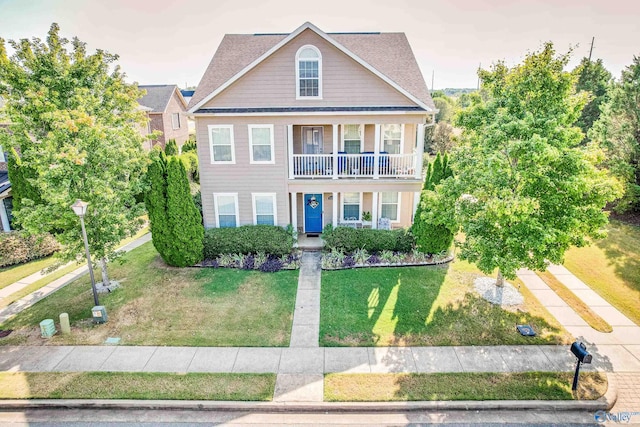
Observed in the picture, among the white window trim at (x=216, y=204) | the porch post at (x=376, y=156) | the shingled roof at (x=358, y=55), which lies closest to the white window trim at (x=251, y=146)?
the white window trim at (x=216, y=204)

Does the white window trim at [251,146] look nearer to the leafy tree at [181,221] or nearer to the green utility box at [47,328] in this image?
the leafy tree at [181,221]

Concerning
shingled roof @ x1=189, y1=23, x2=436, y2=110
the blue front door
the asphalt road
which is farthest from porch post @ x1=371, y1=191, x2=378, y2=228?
the asphalt road

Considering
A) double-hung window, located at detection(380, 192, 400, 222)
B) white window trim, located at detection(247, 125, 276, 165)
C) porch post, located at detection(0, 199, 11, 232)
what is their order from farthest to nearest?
porch post, located at detection(0, 199, 11, 232) < double-hung window, located at detection(380, 192, 400, 222) < white window trim, located at detection(247, 125, 276, 165)

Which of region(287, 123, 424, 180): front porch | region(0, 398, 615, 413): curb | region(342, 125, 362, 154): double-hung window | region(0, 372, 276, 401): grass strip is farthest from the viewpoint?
region(342, 125, 362, 154): double-hung window

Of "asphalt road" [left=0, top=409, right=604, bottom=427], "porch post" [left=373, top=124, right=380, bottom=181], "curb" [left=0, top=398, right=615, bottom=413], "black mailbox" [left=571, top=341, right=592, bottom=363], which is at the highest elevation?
"porch post" [left=373, top=124, right=380, bottom=181]

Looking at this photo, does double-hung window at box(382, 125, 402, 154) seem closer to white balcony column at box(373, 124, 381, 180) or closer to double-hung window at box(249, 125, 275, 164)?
white balcony column at box(373, 124, 381, 180)

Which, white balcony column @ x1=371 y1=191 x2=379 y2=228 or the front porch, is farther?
white balcony column @ x1=371 y1=191 x2=379 y2=228

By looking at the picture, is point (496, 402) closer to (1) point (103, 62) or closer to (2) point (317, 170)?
(2) point (317, 170)

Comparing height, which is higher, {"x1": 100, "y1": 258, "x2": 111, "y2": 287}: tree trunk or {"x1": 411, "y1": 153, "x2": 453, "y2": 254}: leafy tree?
{"x1": 411, "y1": 153, "x2": 453, "y2": 254}: leafy tree
